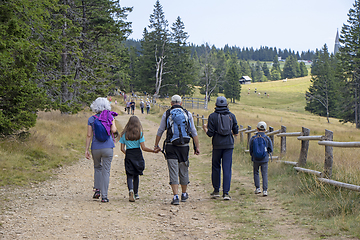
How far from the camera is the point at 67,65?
20.8m

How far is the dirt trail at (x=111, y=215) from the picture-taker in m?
4.74

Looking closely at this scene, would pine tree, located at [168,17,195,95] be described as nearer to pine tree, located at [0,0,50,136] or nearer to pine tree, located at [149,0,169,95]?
pine tree, located at [149,0,169,95]

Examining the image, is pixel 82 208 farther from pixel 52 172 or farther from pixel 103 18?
pixel 103 18

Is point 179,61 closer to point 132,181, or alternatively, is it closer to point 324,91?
point 324,91

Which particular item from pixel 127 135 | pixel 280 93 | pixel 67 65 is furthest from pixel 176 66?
pixel 280 93

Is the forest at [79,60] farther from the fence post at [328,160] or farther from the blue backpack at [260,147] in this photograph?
the fence post at [328,160]

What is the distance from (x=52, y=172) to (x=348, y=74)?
145 feet

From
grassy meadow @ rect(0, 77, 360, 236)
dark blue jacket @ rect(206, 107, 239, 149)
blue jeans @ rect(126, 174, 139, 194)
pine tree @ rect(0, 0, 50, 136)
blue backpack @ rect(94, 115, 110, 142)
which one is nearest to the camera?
grassy meadow @ rect(0, 77, 360, 236)

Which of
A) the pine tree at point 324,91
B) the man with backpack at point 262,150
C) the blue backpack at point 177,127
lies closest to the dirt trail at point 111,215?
the man with backpack at point 262,150

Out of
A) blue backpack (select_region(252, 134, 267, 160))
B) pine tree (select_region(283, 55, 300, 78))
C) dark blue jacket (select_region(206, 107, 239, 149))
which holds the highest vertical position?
pine tree (select_region(283, 55, 300, 78))

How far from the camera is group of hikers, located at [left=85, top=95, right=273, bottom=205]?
21.0 feet

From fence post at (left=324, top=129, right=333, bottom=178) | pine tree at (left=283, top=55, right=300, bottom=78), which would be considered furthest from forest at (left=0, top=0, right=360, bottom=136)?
pine tree at (left=283, top=55, right=300, bottom=78)

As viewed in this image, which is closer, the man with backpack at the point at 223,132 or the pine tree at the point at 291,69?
the man with backpack at the point at 223,132

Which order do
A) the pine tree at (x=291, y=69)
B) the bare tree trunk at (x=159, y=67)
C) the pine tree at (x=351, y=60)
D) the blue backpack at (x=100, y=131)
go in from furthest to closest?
the pine tree at (x=291, y=69) → the bare tree trunk at (x=159, y=67) → the pine tree at (x=351, y=60) → the blue backpack at (x=100, y=131)
